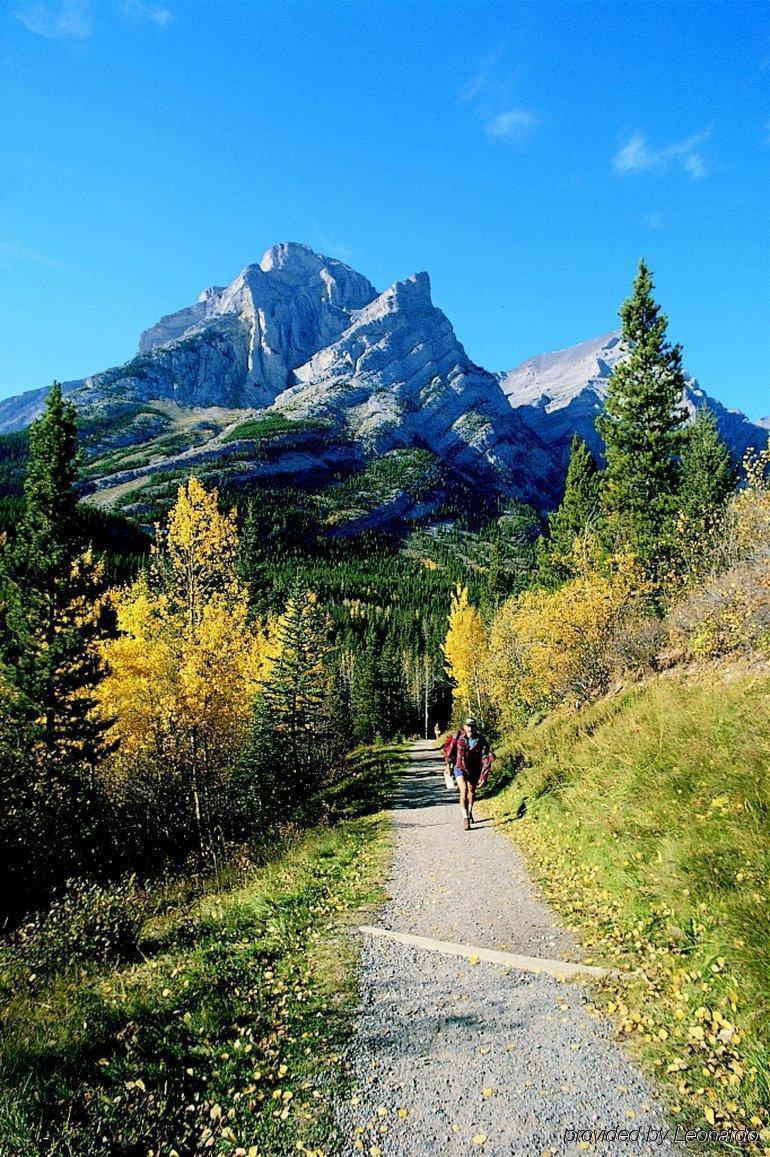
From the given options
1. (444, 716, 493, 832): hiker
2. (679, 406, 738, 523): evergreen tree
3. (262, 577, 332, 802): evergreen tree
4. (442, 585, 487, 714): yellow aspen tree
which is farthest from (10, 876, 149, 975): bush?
(679, 406, 738, 523): evergreen tree

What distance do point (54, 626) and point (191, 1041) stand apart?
1897cm

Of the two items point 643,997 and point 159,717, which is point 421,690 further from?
point 643,997

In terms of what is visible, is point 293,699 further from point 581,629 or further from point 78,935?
point 78,935

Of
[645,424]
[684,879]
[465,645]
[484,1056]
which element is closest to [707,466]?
[645,424]

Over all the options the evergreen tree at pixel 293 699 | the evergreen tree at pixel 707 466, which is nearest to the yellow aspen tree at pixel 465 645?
the evergreen tree at pixel 293 699

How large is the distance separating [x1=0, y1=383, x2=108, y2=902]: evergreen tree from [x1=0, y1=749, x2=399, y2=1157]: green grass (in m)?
12.1

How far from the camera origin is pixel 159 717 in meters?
19.1

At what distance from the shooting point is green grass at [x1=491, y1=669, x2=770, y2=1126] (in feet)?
15.1

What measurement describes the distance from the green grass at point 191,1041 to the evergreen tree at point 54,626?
475 inches

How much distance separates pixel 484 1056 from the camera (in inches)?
195

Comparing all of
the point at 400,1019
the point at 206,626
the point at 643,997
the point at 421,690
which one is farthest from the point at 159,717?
the point at 421,690

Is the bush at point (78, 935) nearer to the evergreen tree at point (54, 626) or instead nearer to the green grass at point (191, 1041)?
the green grass at point (191, 1041)

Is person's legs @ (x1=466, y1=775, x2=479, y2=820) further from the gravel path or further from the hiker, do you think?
the gravel path

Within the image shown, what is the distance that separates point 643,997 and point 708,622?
11.2m
